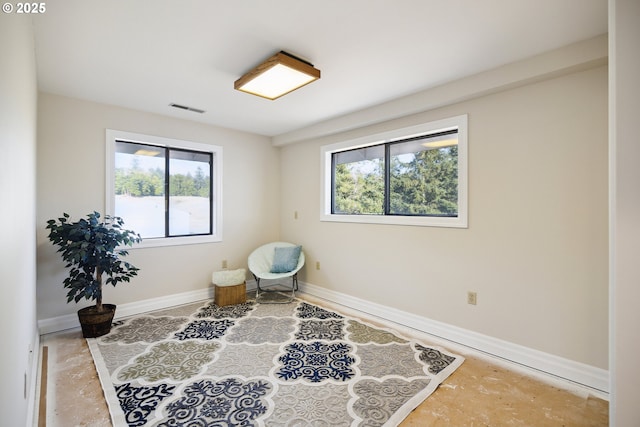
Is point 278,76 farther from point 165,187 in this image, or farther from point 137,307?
point 137,307

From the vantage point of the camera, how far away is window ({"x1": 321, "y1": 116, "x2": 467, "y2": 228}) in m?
3.03

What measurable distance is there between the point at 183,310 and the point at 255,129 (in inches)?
105

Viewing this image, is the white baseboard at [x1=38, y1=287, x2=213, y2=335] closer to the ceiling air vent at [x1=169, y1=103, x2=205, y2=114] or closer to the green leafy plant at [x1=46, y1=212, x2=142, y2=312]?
the green leafy plant at [x1=46, y1=212, x2=142, y2=312]

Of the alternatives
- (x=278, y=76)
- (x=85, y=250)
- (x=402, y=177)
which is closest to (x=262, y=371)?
(x=85, y=250)

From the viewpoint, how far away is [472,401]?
6.68ft

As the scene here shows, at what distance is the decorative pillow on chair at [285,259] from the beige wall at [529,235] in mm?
1539

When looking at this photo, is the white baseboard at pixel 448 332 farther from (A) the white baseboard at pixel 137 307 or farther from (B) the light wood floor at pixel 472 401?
(B) the light wood floor at pixel 472 401

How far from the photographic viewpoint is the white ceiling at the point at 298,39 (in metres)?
1.80

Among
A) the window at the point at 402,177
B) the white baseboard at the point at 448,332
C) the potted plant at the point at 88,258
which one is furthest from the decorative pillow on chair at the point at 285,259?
→ the potted plant at the point at 88,258

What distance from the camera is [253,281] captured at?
15.7 ft

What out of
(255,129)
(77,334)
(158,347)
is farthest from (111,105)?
(158,347)

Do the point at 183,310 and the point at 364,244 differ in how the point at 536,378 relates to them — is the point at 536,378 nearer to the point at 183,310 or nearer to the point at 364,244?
the point at 364,244

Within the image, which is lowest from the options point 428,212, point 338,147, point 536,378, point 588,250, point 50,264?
point 536,378

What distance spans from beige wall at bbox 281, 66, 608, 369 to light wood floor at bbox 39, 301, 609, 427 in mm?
360
